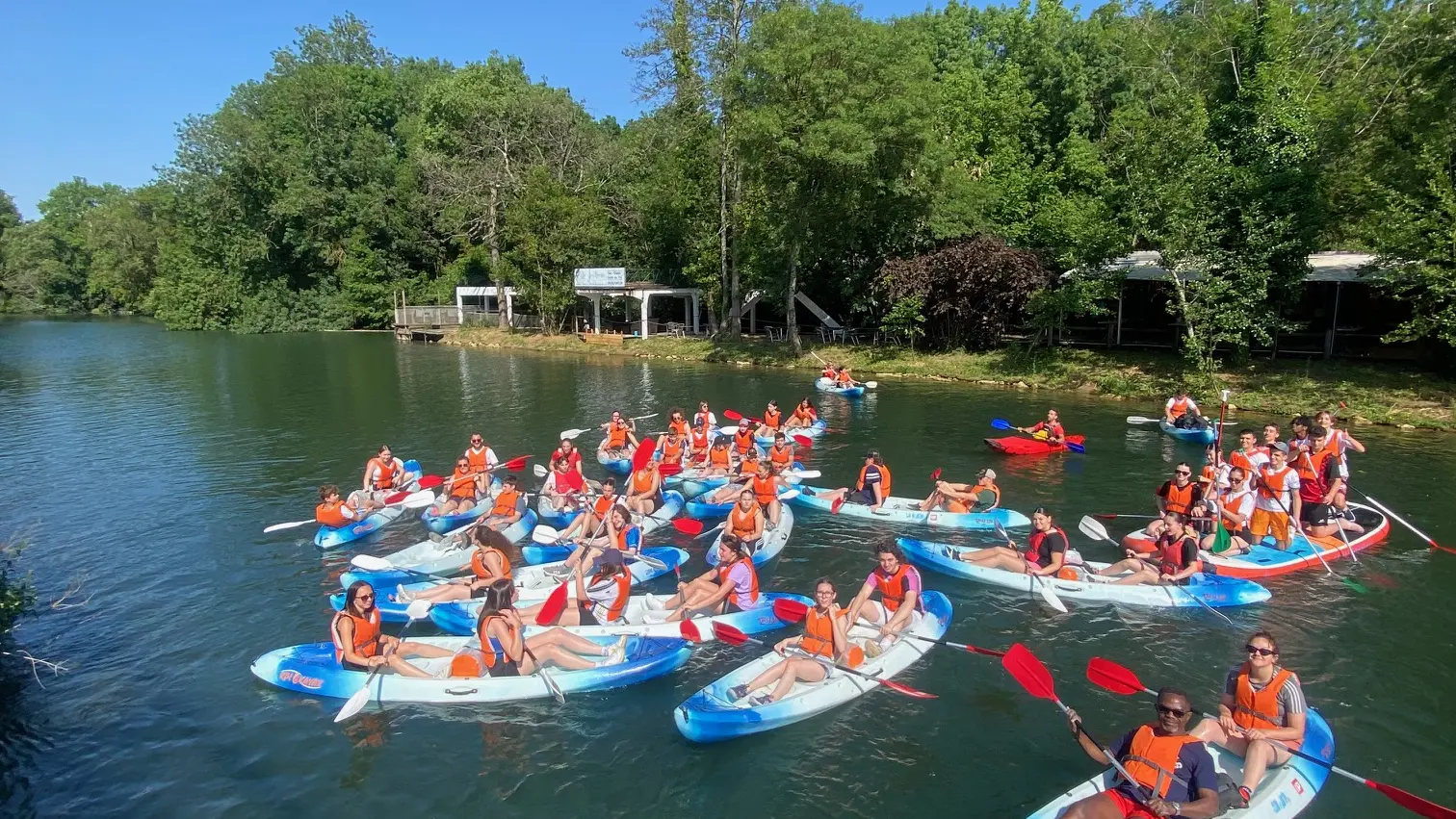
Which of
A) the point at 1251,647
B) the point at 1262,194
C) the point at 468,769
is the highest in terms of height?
the point at 1262,194

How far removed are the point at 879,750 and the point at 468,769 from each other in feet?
15.1

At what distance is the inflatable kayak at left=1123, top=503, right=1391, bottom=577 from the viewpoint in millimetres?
13914

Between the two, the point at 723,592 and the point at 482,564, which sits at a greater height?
the point at 482,564

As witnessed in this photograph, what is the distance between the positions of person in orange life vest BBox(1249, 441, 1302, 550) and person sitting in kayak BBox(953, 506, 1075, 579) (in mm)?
4080

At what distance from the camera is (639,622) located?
12.1 meters

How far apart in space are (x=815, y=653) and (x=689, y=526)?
5.65m

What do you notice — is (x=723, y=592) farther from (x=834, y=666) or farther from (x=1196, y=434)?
(x=1196, y=434)

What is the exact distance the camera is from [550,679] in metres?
10.6

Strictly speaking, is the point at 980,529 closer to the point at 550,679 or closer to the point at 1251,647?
the point at 1251,647

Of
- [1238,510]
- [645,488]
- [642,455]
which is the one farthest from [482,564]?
[1238,510]

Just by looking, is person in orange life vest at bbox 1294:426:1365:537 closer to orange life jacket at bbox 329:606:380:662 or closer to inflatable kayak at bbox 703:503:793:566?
inflatable kayak at bbox 703:503:793:566

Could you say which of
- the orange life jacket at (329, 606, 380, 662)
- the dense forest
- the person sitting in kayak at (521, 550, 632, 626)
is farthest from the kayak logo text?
the dense forest

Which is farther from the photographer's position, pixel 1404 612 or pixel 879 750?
pixel 1404 612

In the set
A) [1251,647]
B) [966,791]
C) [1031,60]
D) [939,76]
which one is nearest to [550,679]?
[966,791]
